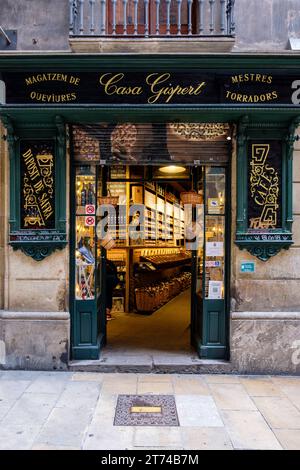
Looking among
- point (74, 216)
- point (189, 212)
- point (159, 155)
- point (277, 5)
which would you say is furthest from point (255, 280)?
point (277, 5)

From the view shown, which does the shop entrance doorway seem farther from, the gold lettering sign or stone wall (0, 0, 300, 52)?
stone wall (0, 0, 300, 52)

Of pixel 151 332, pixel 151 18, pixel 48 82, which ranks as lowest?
pixel 151 332

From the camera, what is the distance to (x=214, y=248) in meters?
6.71

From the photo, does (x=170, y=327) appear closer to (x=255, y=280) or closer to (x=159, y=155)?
(x=255, y=280)

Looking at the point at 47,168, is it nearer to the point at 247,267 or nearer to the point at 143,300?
the point at 247,267

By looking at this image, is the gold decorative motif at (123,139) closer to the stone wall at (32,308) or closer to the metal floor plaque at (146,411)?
the stone wall at (32,308)

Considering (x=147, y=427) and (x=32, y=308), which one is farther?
(x=32, y=308)

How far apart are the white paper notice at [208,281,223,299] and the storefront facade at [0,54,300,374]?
22 cm

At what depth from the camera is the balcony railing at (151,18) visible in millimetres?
6395

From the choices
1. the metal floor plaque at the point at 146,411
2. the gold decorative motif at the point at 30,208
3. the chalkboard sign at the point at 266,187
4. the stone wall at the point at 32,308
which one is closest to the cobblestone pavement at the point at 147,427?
the metal floor plaque at the point at 146,411

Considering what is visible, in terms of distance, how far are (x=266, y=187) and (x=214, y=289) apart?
198 centimetres

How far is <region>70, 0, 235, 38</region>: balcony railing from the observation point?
252 inches

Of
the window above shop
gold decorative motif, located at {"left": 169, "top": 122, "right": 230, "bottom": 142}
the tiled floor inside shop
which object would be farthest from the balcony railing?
the tiled floor inside shop

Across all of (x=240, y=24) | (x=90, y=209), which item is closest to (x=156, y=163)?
(x=90, y=209)
